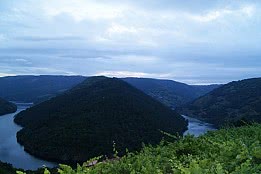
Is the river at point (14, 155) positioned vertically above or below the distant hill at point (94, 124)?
below

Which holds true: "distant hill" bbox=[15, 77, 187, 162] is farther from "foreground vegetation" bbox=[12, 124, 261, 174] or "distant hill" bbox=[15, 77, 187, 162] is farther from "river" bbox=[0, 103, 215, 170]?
"foreground vegetation" bbox=[12, 124, 261, 174]

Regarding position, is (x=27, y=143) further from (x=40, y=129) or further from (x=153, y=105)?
(x=153, y=105)

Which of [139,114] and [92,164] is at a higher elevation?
[92,164]

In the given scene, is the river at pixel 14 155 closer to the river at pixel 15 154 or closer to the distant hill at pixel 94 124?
the river at pixel 15 154

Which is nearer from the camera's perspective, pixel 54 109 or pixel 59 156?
pixel 59 156

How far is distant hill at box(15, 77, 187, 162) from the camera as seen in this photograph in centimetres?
11331

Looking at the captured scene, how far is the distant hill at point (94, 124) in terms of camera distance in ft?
372

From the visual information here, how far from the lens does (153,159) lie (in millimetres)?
8977

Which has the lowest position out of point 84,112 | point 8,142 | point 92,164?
point 8,142

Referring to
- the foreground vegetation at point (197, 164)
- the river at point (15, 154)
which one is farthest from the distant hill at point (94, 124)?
the foreground vegetation at point (197, 164)

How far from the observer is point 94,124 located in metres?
130

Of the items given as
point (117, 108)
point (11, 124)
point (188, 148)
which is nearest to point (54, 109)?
point (11, 124)

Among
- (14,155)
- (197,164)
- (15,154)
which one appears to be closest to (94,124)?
(15,154)

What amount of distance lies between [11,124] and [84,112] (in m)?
49.7
